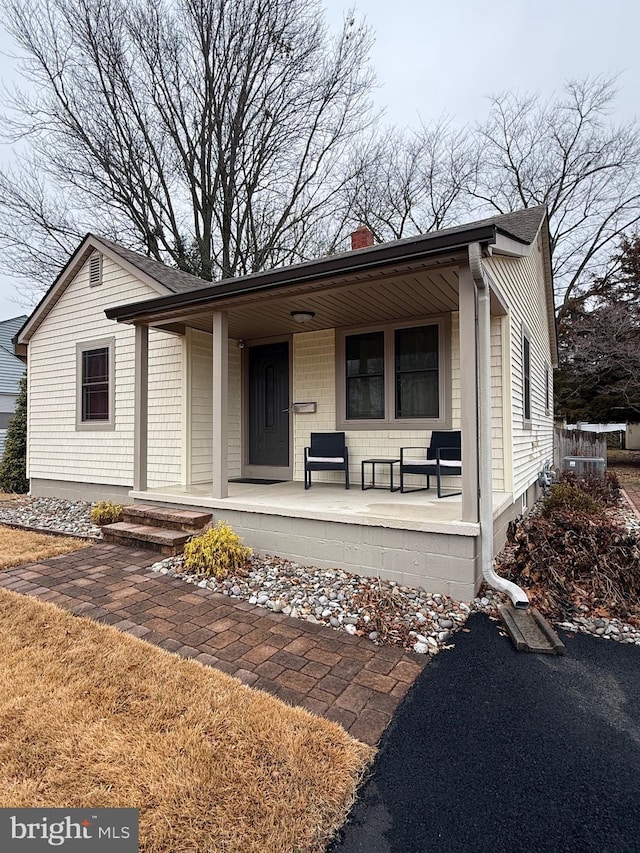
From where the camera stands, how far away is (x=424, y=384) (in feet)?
19.1

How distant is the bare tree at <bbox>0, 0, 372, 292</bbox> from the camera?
38.9ft

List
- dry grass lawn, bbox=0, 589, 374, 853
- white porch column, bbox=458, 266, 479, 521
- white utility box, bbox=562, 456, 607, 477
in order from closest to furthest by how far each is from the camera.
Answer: dry grass lawn, bbox=0, 589, 374, 853 → white porch column, bbox=458, 266, 479, 521 → white utility box, bbox=562, 456, 607, 477

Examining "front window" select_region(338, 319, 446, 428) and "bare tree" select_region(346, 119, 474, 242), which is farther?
"bare tree" select_region(346, 119, 474, 242)

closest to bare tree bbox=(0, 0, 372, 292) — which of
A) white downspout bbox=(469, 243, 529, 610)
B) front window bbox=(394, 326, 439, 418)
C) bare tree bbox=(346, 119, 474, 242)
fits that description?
bare tree bbox=(346, 119, 474, 242)

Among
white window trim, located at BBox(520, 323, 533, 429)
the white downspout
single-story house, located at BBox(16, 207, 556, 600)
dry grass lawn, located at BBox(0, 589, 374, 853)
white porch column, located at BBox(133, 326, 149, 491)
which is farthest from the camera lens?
white window trim, located at BBox(520, 323, 533, 429)

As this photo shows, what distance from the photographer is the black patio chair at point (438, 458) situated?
4.93 metres

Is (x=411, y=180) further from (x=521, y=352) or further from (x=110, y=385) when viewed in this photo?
(x=110, y=385)

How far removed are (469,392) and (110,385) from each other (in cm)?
590

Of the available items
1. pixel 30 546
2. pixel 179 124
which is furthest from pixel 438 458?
pixel 179 124

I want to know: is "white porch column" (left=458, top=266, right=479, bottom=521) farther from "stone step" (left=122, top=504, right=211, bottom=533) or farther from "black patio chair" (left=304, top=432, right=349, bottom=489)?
"stone step" (left=122, top=504, right=211, bottom=533)

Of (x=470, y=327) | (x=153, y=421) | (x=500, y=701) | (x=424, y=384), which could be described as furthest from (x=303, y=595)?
(x=153, y=421)

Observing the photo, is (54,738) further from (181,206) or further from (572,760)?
(181,206)

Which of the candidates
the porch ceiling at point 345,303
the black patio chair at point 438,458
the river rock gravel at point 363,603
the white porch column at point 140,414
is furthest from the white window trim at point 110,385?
the black patio chair at point 438,458

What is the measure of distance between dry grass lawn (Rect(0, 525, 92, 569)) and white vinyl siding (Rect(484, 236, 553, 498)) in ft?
16.2
